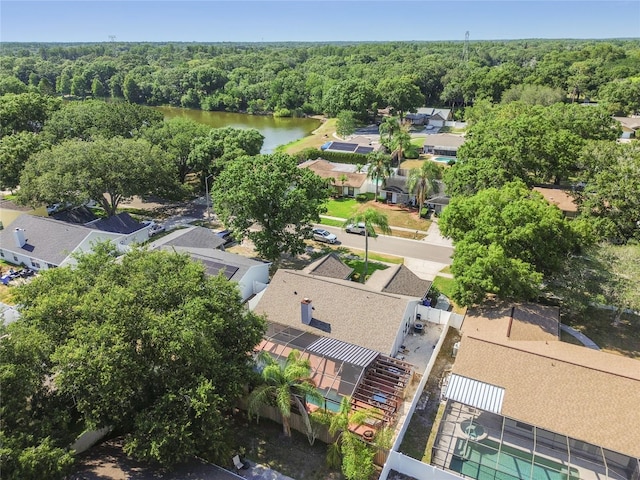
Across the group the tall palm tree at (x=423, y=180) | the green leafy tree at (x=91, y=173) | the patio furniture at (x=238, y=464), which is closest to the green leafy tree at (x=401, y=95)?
the tall palm tree at (x=423, y=180)

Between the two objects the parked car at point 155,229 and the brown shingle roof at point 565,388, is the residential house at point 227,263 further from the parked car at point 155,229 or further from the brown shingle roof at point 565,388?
the brown shingle roof at point 565,388

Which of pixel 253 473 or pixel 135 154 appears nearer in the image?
pixel 253 473

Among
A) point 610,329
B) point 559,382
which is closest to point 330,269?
point 559,382

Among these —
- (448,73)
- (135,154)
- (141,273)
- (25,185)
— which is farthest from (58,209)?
(448,73)

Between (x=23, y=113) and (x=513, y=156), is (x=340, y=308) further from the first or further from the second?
(x=23, y=113)

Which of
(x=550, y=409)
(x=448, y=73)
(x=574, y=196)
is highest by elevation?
(x=448, y=73)

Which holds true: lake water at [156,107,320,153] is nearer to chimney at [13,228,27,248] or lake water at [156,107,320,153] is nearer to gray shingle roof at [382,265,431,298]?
chimney at [13,228,27,248]

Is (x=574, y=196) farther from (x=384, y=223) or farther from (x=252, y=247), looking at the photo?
(x=252, y=247)
